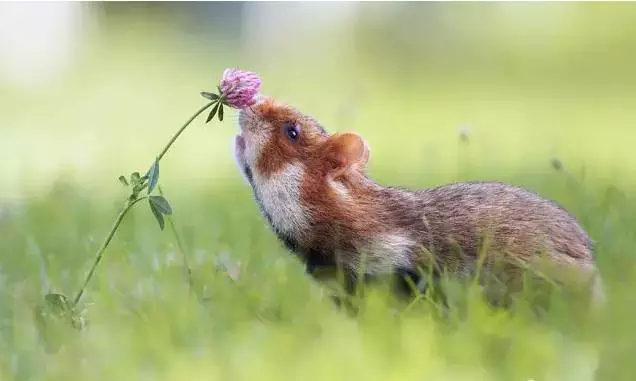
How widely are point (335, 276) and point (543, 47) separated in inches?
366

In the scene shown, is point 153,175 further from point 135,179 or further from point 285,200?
point 285,200

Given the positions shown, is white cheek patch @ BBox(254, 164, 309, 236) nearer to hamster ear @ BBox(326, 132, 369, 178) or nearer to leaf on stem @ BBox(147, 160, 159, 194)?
hamster ear @ BBox(326, 132, 369, 178)

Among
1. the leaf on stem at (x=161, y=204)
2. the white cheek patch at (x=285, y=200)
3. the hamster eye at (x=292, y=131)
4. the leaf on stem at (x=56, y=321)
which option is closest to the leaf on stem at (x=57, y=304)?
the leaf on stem at (x=56, y=321)

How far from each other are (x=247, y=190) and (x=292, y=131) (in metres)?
2.34

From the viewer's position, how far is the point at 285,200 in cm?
357

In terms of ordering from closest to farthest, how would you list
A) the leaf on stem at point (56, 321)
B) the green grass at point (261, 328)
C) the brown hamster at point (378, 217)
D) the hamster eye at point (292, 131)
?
the green grass at point (261, 328)
the leaf on stem at point (56, 321)
the brown hamster at point (378, 217)
the hamster eye at point (292, 131)

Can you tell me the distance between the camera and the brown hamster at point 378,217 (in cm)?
346

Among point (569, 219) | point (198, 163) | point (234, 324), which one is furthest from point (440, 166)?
point (234, 324)

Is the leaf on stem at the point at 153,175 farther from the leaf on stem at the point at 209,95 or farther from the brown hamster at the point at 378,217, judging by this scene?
the brown hamster at the point at 378,217

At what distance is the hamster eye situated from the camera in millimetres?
3686

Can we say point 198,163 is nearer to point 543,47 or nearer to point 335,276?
point 335,276

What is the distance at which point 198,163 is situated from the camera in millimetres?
7543

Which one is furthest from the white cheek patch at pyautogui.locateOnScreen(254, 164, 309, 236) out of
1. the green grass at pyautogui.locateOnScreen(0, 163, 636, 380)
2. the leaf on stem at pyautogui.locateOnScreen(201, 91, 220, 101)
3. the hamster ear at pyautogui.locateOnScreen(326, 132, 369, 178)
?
the leaf on stem at pyautogui.locateOnScreen(201, 91, 220, 101)

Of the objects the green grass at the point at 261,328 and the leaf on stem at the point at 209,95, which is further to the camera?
the leaf on stem at the point at 209,95
